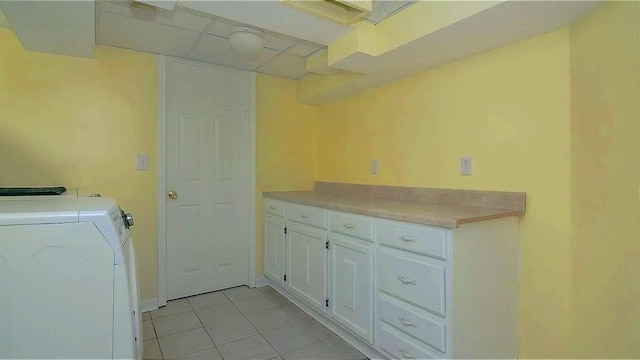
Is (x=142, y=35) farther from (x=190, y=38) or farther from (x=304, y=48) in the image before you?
(x=304, y=48)

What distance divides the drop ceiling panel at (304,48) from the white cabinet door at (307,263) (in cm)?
133

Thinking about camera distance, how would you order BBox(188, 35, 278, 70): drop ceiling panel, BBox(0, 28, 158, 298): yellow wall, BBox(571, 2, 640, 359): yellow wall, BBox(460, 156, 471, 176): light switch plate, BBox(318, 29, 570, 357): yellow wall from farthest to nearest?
BBox(188, 35, 278, 70): drop ceiling panel < BBox(0, 28, 158, 298): yellow wall < BBox(460, 156, 471, 176): light switch plate < BBox(318, 29, 570, 357): yellow wall < BBox(571, 2, 640, 359): yellow wall

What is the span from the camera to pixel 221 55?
2727 millimetres

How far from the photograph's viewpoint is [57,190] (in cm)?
190

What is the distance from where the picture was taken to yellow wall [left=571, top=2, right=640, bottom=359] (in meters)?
1.33

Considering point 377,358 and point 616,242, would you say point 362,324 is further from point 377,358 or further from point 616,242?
point 616,242

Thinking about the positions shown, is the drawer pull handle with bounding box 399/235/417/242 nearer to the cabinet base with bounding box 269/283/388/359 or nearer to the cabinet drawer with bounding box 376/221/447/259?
the cabinet drawer with bounding box 376/221/447/259

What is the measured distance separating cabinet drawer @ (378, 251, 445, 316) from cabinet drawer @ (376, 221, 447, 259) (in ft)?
0.19

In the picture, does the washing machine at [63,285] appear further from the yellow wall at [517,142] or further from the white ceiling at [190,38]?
the yellow wall at [517,142]

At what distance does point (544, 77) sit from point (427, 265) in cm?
113

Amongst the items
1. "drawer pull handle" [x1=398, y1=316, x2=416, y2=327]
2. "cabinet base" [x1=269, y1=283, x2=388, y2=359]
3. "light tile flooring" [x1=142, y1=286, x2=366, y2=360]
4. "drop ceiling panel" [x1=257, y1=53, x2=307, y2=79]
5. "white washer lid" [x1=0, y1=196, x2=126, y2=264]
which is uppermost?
"drop ceiling panel" [x1=257, y1=53, x2=307, y2=79]

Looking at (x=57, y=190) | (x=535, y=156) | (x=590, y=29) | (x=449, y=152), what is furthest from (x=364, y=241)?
(x=57, y=190)

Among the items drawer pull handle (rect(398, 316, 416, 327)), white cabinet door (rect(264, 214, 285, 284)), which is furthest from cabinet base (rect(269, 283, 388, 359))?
drawer pull handle (rect(398, 316, 416, 327))

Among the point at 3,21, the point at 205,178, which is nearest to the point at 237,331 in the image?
the point at 205,178
